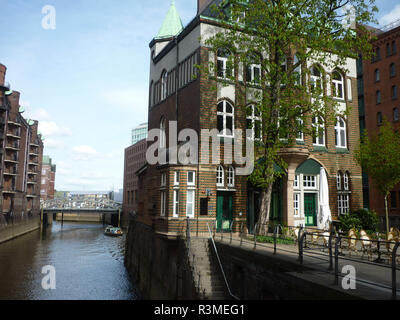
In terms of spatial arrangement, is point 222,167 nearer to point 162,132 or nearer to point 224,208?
point 224,208

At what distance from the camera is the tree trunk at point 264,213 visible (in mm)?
16969

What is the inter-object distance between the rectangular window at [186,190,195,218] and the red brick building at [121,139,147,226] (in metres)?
71.7

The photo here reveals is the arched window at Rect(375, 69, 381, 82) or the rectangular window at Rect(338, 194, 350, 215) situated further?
the arched window at Rect(375, 69, 381, 82)

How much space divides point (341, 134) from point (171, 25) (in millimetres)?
16795

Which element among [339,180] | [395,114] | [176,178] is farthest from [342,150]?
[395,114]

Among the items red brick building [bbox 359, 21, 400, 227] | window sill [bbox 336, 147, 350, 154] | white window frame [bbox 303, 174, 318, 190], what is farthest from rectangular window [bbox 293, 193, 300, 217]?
red brick building [bbox 359, 21, 400, 227]

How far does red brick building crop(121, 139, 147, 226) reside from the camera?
92.2 m

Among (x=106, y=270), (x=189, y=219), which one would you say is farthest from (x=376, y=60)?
(x=106, y=270)

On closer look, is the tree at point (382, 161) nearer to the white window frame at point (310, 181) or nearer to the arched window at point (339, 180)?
the arched window at point (339, 180)

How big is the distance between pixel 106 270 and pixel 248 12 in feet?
92.6

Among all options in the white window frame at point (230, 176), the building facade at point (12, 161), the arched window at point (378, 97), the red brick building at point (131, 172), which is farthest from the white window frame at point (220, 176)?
the red brick building at point (131, 172)

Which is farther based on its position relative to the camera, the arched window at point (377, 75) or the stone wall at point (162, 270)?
the arched window at point (377, 75)

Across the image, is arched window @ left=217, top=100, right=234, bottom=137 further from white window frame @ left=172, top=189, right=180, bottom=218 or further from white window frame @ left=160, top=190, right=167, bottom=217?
white window frame @ left=160, top=190, right=167, bottom=217

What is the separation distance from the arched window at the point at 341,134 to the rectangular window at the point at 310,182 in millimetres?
3136
